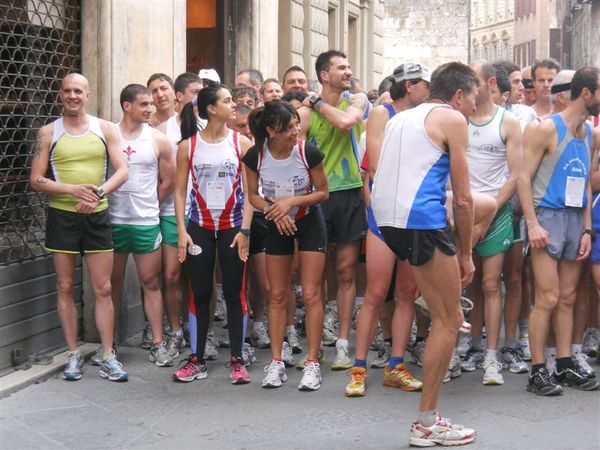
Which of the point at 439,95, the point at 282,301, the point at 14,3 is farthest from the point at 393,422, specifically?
the point at 14,3

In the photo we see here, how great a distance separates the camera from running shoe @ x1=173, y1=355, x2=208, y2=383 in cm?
832

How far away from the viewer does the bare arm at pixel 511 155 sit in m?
8.48

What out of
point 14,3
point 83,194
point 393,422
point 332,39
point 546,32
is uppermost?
point 546,32

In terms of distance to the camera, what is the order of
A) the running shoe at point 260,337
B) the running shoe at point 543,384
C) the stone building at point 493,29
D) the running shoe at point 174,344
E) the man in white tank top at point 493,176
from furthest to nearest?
the stone building at point 493,29, the running shoe at point 260,337, the running shoe at point 174,344, the man in white tank top at point 493,176, the running shoe at point 543,384

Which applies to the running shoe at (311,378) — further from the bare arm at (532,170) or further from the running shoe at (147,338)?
the running shoe at (147,338)

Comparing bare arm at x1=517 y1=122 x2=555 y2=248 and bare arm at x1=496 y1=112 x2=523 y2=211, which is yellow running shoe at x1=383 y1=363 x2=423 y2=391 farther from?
bare arm at x1=496 y1=112 x2=523 y2=211

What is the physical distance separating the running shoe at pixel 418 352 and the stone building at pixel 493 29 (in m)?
70.3

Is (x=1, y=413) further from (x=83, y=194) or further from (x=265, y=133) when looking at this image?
(x=265, y=133)

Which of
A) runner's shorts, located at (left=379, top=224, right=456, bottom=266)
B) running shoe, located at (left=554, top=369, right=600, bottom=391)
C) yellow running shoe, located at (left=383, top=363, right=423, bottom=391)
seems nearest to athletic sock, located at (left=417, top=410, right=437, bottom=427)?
runner's shorts, located at (left=379, top=224, right=456, bottom=266)

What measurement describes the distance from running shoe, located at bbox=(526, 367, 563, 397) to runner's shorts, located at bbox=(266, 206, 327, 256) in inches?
60.9

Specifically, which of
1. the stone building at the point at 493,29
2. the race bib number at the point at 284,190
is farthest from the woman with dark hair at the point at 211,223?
the stone building at the point at 493,29

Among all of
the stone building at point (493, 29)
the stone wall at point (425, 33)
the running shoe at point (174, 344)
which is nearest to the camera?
the running shoe at point (174, 344)

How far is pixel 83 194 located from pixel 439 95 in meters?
2.64

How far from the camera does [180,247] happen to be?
832cm
